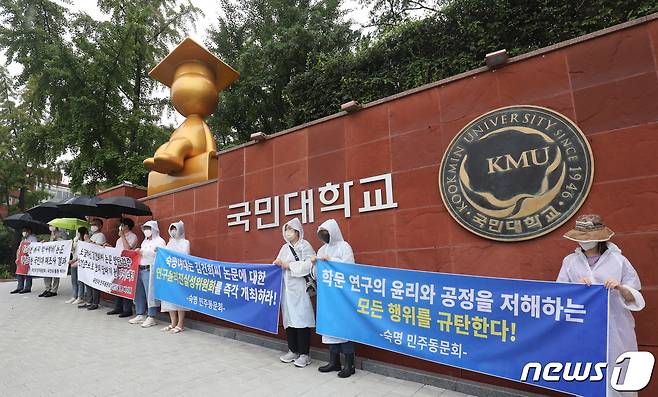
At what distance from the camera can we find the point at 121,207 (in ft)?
23.1

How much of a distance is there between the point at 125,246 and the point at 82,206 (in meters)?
1.21

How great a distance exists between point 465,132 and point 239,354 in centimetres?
377

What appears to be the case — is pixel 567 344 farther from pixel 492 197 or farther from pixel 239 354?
pixel 239 354

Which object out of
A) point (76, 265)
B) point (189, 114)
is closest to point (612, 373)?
point (189, 114)

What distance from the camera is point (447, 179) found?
3.96 metres

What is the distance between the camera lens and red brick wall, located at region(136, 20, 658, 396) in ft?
10.0

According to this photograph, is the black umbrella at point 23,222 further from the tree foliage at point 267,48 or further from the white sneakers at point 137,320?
A: the tree foliage at point 267,48

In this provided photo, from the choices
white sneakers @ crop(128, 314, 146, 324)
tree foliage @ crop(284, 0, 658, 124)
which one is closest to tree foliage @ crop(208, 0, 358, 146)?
tree foliage @ crop(284, 0, 658, 124)

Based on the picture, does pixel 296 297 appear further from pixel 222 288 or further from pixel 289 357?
pixel 222 288

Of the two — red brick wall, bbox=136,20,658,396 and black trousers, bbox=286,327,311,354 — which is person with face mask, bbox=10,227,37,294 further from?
black trousers, bbox=286,327,311,354

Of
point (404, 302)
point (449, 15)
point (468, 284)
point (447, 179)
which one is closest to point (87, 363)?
point (404, 302)

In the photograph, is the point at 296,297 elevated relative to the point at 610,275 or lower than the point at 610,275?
lower

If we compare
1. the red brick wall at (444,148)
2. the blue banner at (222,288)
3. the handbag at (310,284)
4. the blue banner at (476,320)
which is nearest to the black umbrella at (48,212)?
the blue banner at (222,288)

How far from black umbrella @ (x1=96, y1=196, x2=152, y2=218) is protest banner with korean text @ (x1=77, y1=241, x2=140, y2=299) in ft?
2.23
